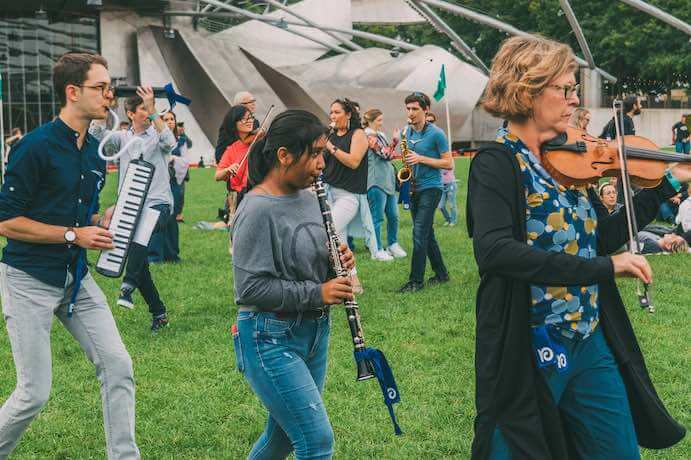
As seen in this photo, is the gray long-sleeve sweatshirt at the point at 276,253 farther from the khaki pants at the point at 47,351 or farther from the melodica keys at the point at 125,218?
the khaki pants at the point at 47,351

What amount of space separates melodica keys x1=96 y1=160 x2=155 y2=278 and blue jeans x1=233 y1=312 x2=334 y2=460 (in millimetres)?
1018

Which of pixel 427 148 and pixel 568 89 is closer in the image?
pixel 568 89

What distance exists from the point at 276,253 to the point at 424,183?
669 centimetres

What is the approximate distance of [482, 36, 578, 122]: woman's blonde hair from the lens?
3139 mm

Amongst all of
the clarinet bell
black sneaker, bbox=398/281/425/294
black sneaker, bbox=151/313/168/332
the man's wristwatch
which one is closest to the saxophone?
black sneaker, bbox=398/281/425/294

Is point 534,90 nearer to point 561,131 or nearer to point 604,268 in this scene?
point 561,131

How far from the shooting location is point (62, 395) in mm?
6500

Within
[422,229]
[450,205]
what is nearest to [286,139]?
[422,229]

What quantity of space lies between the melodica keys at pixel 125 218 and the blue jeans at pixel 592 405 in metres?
2.11

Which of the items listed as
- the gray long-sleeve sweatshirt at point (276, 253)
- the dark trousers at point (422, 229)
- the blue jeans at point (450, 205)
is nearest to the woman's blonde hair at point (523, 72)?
the gray long-sleeve sweatshirt at point (276, 253)

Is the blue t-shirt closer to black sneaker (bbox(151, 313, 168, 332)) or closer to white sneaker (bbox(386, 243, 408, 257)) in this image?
white sneaker (bbox(386, 243, 408, 257))

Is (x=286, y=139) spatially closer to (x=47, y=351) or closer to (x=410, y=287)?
(x=47, y=351)

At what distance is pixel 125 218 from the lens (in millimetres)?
4461

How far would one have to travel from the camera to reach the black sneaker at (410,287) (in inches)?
393
